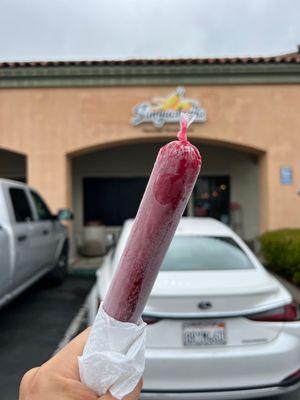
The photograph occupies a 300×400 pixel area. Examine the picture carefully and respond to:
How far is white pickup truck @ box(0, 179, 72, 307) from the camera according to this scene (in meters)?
5.23

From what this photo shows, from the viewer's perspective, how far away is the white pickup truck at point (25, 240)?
5.23 metres

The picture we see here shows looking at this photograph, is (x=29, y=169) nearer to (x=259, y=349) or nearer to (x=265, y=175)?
(x=265, y=175)

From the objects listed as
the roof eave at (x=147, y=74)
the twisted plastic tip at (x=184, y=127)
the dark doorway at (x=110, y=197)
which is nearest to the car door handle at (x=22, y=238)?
the twisted plastic tip at (x=184, y=127)

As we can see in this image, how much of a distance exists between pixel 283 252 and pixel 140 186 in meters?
5.65

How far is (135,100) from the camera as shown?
10.4 m

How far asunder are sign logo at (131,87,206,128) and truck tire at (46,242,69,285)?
3465 mm

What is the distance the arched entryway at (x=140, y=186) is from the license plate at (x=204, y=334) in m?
9.85

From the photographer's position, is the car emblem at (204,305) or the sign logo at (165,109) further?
the sign logo at (165,109)

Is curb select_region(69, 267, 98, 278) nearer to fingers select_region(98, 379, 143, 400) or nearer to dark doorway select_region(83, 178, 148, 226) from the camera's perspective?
dark doorway select_region(83, 178, 148, 226)

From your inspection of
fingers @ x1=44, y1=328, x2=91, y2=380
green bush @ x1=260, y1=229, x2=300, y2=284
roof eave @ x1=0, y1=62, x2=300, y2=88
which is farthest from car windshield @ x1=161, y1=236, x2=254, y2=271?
roof eave @ x1=0, y1=62, x2=300, y2=88

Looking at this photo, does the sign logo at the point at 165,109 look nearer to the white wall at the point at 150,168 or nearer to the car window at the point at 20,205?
the white wall at the point at 150,168

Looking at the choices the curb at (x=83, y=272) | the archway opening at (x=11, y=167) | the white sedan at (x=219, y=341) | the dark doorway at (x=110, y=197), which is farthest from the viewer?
the dark doorway at (x=110, y=197)

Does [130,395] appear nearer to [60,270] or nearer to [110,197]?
[60,270]

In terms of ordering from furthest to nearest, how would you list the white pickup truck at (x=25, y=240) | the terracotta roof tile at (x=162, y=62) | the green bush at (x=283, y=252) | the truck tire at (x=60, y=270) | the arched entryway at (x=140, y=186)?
the arched entryway at (x=140, y=186) < the terracotta roof tile at (x=162, y=62) < the truck tire at (x=60, y=270) < the green bush at (x=283, y=252) < the white pickup truck at (x=25, y=240)
